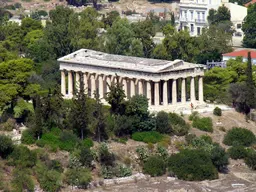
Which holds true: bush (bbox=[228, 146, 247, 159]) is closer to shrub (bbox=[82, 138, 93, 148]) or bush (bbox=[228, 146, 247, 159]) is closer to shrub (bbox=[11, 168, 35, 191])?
shrub (bbox=[82, 138, 93, 148])

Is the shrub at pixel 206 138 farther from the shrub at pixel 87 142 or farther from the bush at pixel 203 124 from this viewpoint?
the shrub at pixel 87 142

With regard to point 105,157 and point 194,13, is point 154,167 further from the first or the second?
point 194,13

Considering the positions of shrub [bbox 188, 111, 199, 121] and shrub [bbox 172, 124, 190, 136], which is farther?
shrub [bbox 188, 111, 199, 121]

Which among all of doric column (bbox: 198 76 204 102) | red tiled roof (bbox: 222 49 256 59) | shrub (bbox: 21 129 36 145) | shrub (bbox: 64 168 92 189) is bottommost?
shrub (bbox: 64 168 92 189)

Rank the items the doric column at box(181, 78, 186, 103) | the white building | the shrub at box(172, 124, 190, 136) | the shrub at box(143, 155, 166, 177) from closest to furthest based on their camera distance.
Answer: the shrub at box(143, 155, 166, 177) → the shrub at box(172, 124, 190, 136) → the doric column at box(181, 78, 186, 103) → the white building

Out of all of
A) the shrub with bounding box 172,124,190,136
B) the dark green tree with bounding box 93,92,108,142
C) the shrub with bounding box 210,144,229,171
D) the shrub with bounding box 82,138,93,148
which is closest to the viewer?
the shrub with bounding box 210,144,229,171

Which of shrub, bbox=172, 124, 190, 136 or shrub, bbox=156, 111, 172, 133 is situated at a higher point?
shrub, bbox=156, 111, 172, 133

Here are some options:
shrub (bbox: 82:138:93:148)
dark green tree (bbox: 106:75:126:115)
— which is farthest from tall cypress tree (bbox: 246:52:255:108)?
shrub (bbox: 82:138:93:148)
